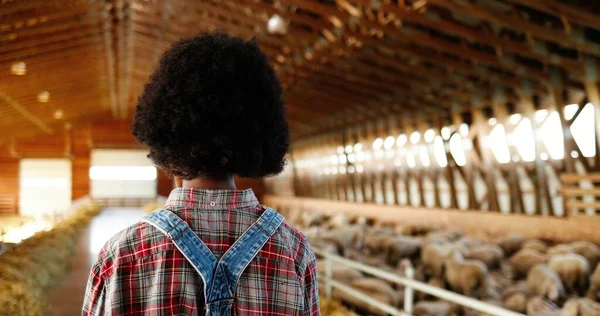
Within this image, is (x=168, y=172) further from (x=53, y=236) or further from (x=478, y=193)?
(x=478, y=193)

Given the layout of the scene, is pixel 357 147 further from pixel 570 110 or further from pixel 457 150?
pixel 570 110

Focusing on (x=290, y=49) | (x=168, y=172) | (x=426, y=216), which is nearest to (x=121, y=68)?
(x=290, y=49)

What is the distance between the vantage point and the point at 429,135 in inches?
666

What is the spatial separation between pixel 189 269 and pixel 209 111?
396mm

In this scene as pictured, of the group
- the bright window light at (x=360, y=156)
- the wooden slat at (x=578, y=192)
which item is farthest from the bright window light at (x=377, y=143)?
the wooden slat at (x=578, y=192)

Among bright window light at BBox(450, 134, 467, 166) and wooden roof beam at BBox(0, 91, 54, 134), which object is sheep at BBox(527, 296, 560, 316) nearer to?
bright window light at BBox(450, 134, 467, 166)

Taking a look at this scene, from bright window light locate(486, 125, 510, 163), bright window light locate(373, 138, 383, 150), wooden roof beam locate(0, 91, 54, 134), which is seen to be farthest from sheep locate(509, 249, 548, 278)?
wooden roof beam locate(0, 91, 54, 134)

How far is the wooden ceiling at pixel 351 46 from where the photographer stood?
1036 centimetres

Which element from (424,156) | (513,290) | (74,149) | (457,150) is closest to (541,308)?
(513,290)

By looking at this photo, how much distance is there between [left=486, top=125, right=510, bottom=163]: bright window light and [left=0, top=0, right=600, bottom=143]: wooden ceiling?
0.81 meters

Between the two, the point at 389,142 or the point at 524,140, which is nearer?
the point at 524,140

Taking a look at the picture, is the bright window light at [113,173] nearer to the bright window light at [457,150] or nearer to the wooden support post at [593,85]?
the bright window light at [457,150]

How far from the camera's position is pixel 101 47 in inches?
727

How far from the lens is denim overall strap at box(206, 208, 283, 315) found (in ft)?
4.28
